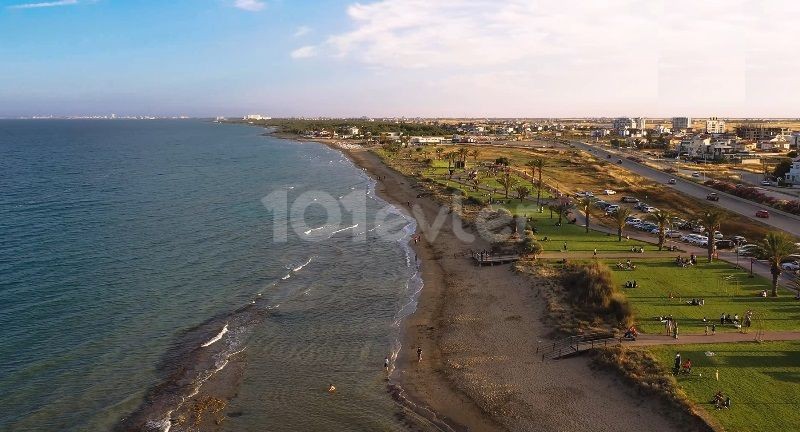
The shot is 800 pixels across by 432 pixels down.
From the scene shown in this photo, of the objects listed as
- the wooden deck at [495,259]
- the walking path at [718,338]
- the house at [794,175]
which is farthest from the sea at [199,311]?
the house at [794,175]

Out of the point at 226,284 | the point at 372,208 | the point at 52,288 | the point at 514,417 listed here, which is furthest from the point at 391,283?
the point at 372,208

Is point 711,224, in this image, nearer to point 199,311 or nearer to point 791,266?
point 791,266

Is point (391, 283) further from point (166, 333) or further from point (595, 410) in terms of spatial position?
point (595, 410)

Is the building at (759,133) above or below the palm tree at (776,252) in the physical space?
above

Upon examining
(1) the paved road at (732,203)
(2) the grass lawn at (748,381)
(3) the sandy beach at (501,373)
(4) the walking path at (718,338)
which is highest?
(1) the paved road at (732,203)

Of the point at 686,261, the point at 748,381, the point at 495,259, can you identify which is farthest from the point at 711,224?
the point at 748,381

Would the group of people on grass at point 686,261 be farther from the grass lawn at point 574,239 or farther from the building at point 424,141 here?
the building at point 424,141

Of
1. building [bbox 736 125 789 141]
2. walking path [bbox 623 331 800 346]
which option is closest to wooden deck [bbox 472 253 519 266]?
walking path [bbox 623 331 800 346]
